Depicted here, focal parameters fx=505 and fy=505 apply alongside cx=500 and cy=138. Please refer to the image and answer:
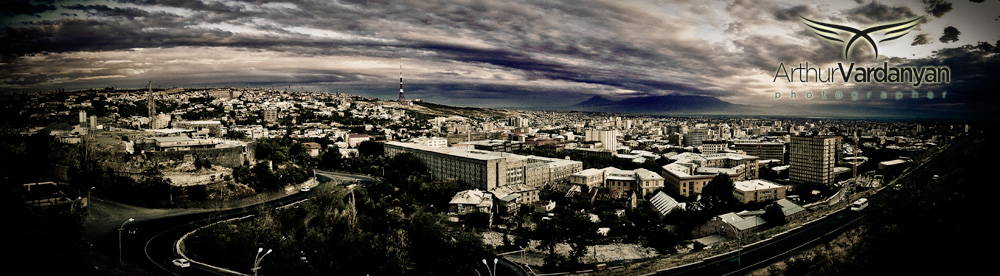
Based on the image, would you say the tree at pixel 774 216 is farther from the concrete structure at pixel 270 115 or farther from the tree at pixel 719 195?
the concrete structure at pixel 270 115

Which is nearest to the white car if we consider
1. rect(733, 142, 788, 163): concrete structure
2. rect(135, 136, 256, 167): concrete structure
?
rect(135, 136, 256, 167): concrete structure

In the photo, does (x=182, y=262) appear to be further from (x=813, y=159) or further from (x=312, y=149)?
(x=813, y=159)

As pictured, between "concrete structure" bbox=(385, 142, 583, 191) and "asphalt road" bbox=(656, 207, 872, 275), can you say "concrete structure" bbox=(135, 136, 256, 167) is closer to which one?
"concrete structure" bbox=(385, 142, 583, 191)

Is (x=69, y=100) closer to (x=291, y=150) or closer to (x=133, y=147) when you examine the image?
(x=291, y=150)

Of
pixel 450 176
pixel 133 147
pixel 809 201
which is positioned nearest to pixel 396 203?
pixel 450 176

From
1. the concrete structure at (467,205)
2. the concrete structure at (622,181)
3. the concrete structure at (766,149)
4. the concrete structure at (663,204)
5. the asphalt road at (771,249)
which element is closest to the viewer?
the asphalt road at (771,249)

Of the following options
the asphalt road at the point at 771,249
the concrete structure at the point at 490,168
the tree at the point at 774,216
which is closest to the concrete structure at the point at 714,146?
the concrete structure at the point at 490,168
